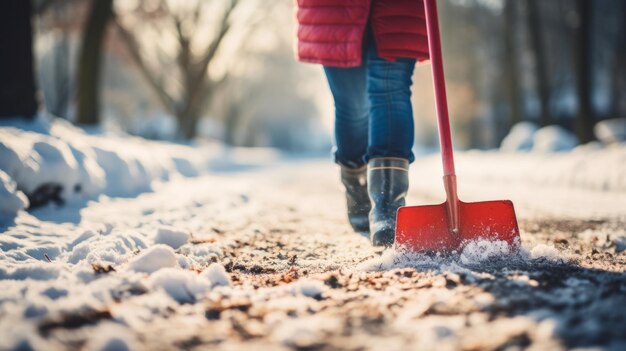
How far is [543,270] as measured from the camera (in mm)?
1407

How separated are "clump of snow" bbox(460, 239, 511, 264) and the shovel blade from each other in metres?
0.02

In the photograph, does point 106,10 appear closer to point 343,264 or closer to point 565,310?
point 343,264

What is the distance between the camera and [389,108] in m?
2.09

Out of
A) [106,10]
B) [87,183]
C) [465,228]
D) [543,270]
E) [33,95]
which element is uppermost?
[106,10]

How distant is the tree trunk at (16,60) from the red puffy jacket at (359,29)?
3.27 m

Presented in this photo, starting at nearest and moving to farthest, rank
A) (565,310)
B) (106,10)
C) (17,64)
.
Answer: (565,310) → (17,64) → (106,10)

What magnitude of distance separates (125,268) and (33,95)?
3740mm

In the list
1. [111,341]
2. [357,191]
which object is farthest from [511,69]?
[111,341]

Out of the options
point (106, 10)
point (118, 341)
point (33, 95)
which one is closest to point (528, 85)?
point (106, 10)

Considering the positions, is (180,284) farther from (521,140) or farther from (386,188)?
(521,140)

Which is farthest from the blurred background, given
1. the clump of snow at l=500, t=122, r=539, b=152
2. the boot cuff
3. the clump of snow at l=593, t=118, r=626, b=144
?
the clump of snow at l=593, t=118, r=626, b=144

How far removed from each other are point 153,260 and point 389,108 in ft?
4.18

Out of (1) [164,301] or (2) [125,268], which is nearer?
(1) [164,301]

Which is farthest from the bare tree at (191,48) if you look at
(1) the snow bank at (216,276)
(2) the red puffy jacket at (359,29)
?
(1) the snow bank at (216,276)
